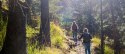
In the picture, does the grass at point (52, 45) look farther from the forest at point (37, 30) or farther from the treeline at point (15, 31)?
the treeline at point (15, 31)

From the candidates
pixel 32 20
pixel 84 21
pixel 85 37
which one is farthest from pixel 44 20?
pixel 84 21

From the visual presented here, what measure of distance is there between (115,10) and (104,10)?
2.74 meters

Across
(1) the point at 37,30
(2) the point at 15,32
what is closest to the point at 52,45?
(1) the point at 37,30

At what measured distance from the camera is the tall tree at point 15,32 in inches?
316

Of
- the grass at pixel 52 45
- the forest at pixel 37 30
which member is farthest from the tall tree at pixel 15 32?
the grass at pixel 52 45

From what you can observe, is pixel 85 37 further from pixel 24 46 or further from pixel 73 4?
pixel 73 4

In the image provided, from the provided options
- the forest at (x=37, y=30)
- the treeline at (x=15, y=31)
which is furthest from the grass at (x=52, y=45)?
the treeline at (x=15, y=31)

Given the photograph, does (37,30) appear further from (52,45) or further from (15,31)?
(15,31)

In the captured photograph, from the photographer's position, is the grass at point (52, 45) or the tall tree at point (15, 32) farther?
the grass at point (52, 45)

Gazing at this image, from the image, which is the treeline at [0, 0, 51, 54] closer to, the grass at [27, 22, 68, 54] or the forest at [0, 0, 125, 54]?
the forest at [0, 0, 125, 54]

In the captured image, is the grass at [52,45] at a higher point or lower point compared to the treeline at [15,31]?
lower

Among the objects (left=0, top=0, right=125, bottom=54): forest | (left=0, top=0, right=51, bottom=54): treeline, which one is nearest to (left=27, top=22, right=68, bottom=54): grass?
(left=0, top=0, right=125, bottom=54): forest

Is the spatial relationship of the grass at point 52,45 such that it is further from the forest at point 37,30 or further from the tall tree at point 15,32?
the tall tree at point 15,32

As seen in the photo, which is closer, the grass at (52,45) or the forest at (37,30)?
the forest at (37,30)
